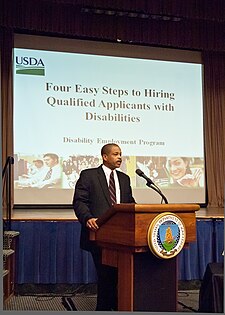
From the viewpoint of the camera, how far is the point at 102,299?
10.0 feet

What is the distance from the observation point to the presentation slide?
5652 millimetres

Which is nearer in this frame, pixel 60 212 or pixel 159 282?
pixel 159 282

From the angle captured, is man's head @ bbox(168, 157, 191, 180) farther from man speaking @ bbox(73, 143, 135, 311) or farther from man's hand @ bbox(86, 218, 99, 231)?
man's hand @ bbox(86, 218, 99, 231)

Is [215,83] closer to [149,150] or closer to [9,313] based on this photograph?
[149,150]

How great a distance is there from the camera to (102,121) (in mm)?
5867

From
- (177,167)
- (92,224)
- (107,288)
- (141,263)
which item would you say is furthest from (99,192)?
(177,167)

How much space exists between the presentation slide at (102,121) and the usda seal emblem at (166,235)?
10.4 ft

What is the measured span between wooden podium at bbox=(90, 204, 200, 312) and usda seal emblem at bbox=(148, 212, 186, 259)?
0.03 meters

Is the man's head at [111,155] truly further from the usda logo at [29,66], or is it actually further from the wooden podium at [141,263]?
the usda logo at [29,66]

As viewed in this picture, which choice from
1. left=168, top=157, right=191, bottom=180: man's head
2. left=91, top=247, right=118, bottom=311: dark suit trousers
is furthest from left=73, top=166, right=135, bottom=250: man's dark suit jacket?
left=168, top=157, right=191, bottom=180: man's head

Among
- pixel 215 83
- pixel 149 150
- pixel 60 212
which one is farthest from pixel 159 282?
pixel 215 83

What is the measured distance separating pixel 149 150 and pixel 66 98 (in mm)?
1127

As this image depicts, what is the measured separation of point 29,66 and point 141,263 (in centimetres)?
364

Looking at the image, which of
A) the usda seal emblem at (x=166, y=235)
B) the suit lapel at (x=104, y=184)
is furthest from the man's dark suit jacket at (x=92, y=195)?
the usda seal emblem at (x=166, y=235)
